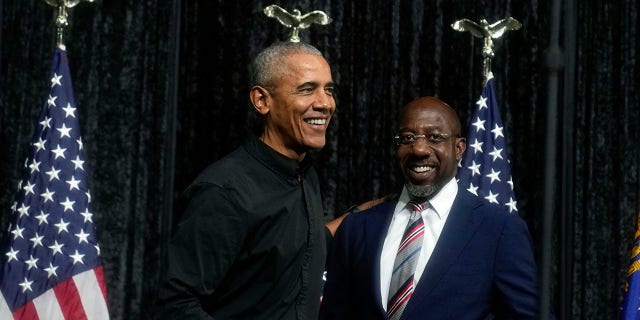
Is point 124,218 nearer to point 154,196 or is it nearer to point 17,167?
point 154,196

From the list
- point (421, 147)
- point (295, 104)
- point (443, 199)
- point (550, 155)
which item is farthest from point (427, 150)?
point (550, 155)

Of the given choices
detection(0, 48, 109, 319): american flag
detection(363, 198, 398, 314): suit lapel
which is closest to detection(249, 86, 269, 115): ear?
detection(363, 198, 398, 314): suit lapel

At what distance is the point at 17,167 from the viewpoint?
155 inches

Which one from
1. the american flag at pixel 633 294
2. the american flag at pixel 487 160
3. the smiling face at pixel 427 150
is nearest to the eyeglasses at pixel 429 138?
the smiling face at pixel 427 150

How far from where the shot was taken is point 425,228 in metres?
2.49

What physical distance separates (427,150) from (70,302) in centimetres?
145

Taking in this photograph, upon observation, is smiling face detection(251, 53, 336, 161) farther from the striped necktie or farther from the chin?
the striped necktie

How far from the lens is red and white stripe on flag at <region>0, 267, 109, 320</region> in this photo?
3.31m

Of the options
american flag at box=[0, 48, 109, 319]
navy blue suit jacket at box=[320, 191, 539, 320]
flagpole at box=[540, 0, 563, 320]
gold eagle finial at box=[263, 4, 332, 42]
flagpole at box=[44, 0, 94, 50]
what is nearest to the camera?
flagpole at box=[540, 0, 563, 320]

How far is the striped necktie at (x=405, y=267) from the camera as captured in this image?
236 cm

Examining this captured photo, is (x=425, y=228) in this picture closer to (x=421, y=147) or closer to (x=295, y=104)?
(x=421, y=147)

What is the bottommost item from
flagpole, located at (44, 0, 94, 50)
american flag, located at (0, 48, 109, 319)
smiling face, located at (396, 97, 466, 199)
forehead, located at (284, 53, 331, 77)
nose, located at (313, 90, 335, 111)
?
american flag, located at (0, 48, 109, 319)

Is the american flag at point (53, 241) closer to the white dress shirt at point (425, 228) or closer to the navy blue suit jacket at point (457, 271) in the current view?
the navy blue suit jacket at point (457, 271)

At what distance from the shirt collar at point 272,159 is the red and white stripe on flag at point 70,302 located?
1.38 m
